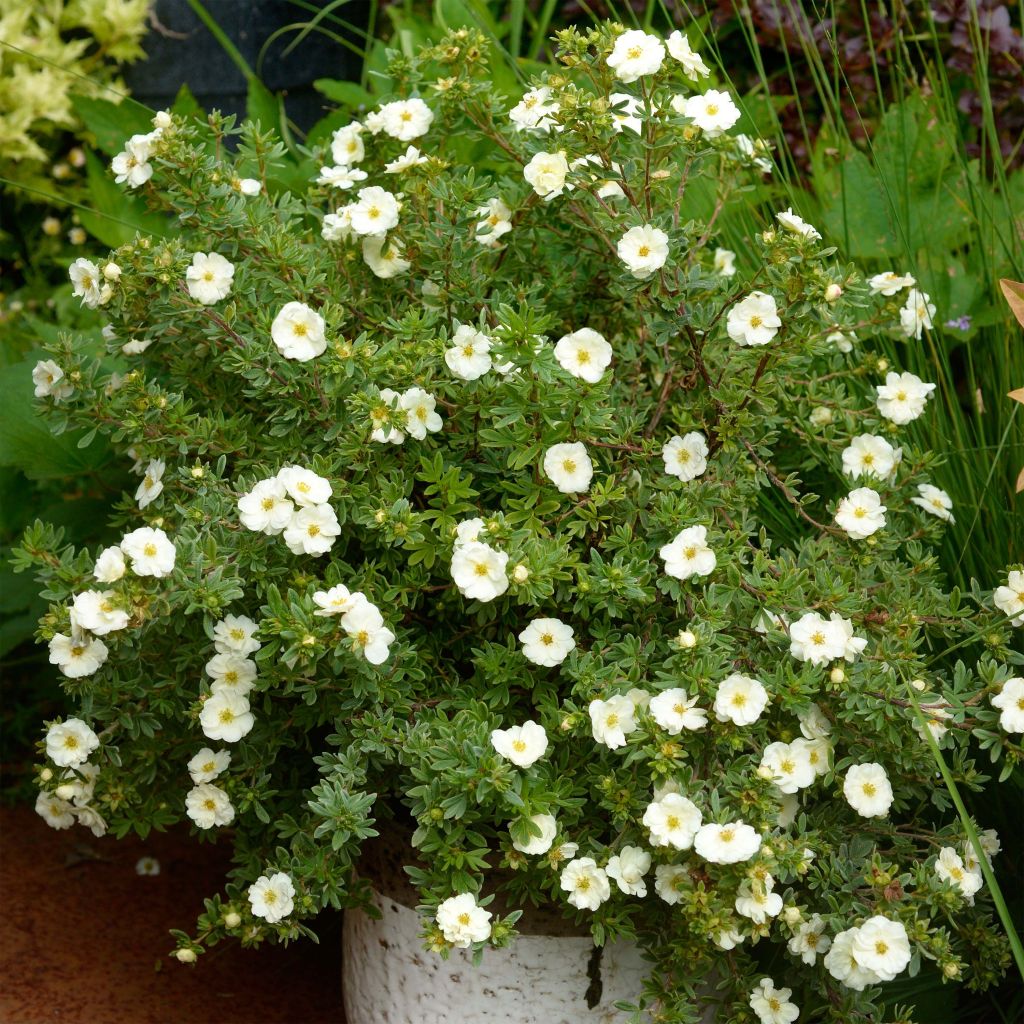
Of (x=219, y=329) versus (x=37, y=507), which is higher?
(x=219, y=329)

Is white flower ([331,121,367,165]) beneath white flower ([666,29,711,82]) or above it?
beneath

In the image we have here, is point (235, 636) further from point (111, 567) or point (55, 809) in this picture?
point (55, 809)

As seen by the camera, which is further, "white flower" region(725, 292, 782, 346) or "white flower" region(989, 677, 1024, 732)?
"white flower" region(725, 292, 782, 346)

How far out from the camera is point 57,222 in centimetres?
331

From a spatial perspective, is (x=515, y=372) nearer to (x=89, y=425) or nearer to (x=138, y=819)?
(x=89, y=425)

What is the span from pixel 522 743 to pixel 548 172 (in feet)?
2.35

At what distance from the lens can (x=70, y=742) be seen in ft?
5.09

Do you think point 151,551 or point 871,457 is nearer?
point 151,551

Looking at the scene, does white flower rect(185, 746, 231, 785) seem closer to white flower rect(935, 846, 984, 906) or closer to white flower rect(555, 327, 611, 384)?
white flower rect(555, 327, 611, 384)

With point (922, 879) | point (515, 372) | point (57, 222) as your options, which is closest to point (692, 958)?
point (922, 879)

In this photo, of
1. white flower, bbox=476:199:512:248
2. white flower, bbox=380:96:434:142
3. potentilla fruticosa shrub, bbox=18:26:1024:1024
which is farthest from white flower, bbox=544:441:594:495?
white flower, bbox=380:96:434:142

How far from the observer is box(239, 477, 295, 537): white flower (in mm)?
1430

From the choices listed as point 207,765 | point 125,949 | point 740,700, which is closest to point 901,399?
point 740,700

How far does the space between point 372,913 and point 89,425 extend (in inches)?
29.3
